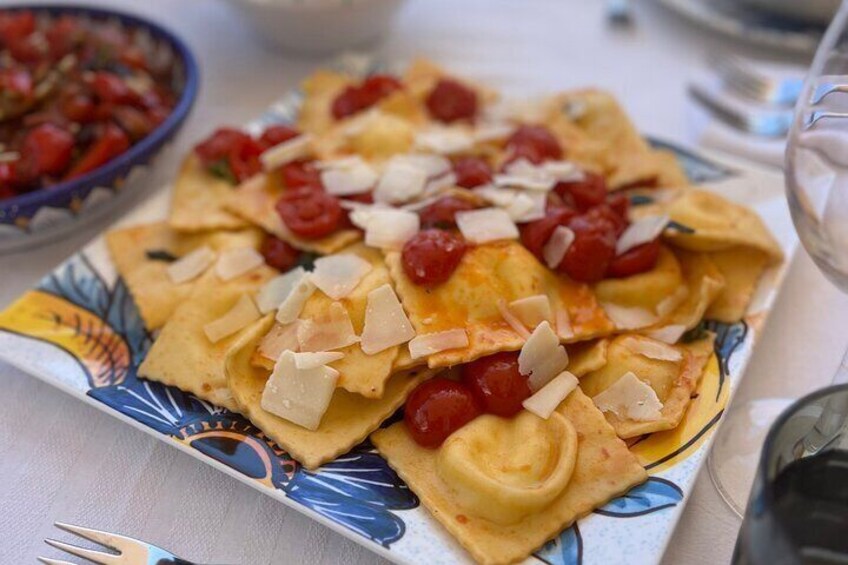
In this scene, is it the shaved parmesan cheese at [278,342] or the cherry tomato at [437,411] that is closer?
the cherry tomato at [437,411]

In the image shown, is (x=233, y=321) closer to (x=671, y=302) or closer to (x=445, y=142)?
(x=445, y=142)

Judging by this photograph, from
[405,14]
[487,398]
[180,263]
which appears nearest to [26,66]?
[180,263]

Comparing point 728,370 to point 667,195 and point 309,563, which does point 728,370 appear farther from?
point 309,563

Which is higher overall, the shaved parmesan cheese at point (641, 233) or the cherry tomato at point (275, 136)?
the shaved parmesan cheese at point (641, 233)

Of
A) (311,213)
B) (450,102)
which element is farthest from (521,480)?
(450,102)

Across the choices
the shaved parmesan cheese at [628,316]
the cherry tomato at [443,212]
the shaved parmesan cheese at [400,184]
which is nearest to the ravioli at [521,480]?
the shaved parmesan cheese at [628,316]

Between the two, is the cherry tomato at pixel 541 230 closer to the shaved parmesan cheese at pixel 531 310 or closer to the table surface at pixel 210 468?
the shaved parmesan cheese at pixel 531 310

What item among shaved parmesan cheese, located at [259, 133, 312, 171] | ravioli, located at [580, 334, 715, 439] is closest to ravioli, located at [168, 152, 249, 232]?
shaved parmesan cheese, located at [259, 133, 312, 171]
